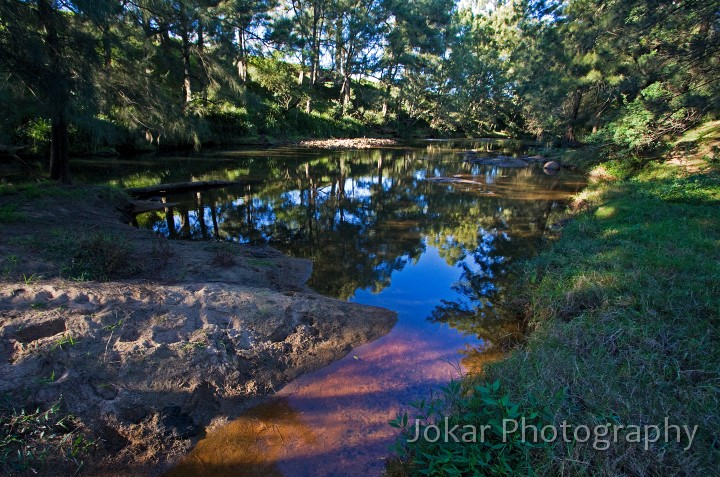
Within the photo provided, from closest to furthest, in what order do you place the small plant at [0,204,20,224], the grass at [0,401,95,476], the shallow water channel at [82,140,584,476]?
the grass at [0,401,95,476]
the shallow water channel at [82,140,584,476]
the small plant at [0,204,20,224]

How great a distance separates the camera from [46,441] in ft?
8.80

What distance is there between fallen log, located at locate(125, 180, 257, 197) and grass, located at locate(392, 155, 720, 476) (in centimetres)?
1121

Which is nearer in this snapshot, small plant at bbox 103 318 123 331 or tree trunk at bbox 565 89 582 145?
small plant at bbox 103 318 123 331

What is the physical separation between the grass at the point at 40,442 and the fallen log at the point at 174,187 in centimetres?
1000

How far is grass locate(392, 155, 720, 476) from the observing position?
7.43 ft

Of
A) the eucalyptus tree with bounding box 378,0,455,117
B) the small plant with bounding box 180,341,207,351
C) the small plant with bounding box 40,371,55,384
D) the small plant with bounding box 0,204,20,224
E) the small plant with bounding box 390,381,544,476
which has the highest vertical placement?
the eucalyptus tree with bounding box 378,0,455,117

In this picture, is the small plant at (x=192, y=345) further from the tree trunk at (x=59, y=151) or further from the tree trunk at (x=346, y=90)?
the tree trunk at (x=346, y=90)

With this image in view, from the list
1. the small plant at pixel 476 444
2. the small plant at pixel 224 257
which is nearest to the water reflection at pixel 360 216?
the small plant at pixel 224 257

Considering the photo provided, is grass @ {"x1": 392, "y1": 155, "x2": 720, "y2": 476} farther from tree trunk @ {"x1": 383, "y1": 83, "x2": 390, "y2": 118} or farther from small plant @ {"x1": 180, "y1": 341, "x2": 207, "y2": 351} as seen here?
tree trunk @ {"x1": 383, "y1": 83, "x2": 390, "y2": 118}

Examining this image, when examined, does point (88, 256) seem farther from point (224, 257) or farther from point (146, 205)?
point (146, 205)

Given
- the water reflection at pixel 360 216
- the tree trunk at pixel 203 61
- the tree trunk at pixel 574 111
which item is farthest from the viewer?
the tree trunk at pixel 574 111

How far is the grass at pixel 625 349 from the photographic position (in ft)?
7.43

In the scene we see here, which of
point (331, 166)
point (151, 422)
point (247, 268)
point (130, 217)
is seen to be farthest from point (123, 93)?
point (331, 166)

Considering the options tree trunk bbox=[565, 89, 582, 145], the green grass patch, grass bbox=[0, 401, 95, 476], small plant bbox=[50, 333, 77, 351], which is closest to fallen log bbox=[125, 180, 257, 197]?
the green grass patch
